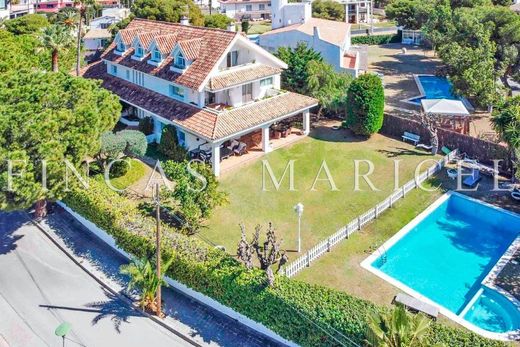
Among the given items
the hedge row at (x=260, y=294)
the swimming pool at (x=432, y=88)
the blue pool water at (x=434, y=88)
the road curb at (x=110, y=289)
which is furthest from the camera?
the blue pool water at (x=434, y=88)

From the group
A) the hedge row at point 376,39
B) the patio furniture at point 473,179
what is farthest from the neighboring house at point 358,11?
the patio furniture at point 473,179

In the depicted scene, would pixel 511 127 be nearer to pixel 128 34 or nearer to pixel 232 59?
pixel 232 59

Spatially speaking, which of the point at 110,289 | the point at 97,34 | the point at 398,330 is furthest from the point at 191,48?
the point at 97,34

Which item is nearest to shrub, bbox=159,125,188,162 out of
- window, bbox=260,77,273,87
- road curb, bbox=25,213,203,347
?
window, bbox=260,77,273,87

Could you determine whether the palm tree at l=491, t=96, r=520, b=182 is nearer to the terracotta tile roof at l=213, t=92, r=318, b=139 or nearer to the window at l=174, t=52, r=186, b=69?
the terracotta tile roof at l=213, t=92, r=318, b=139

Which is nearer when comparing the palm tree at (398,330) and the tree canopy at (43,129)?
the palm tree at (398,330)

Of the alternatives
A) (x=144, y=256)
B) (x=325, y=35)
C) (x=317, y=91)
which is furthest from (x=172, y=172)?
(x=325, y=35)

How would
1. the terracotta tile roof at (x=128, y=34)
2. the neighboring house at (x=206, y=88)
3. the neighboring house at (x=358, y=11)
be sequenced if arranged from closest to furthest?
the neighboring house at (x=206, y=88) → the terracotta tile roof at (x=128, y=34) → the neighboring house at (x=358, y=11)

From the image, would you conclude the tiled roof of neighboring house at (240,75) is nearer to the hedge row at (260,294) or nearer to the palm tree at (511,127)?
the hedge row at (260,294)
